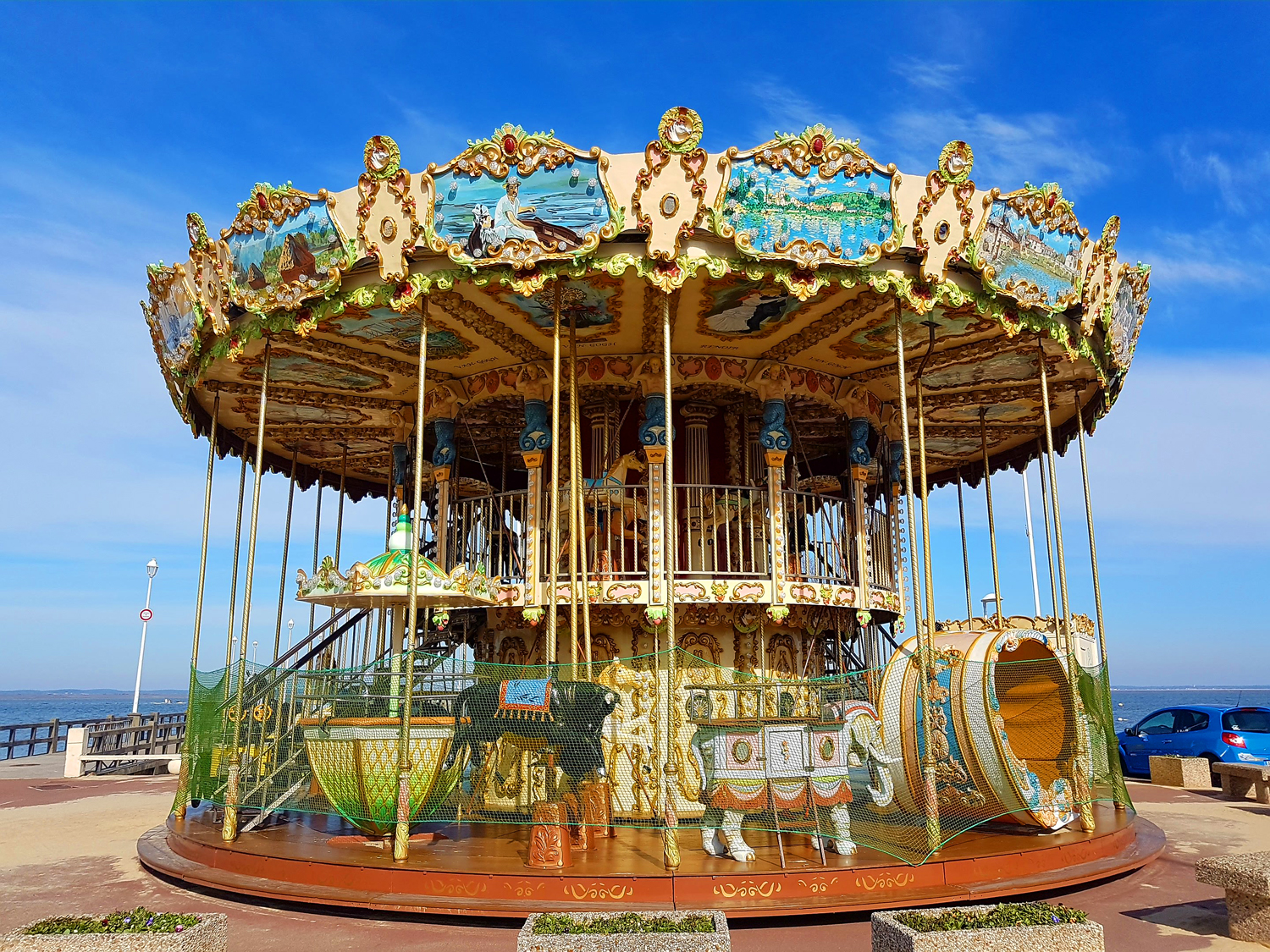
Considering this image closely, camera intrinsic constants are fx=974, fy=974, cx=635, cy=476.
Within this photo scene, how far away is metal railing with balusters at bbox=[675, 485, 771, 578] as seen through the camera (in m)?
14.2

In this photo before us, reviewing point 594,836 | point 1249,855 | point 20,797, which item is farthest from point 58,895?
point 1249,855

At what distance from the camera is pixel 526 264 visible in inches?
416

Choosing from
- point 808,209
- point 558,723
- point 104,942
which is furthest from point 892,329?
point 104,942

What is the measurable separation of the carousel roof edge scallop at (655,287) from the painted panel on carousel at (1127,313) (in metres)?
0.04

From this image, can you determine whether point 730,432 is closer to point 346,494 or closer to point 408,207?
point 408,207

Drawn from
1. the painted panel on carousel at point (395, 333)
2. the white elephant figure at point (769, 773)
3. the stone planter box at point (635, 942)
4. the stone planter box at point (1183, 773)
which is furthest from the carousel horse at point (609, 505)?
the stone planter box at point (1183, 773)

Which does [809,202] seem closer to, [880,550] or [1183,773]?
[880,550]

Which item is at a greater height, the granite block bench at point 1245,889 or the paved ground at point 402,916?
the granite block bench at point 1245,889

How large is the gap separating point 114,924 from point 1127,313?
13901 millimetres

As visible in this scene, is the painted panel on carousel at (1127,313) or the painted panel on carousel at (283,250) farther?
the painted panel on carousel at (1127,313)

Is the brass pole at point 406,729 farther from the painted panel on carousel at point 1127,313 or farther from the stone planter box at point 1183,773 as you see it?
the stone planter box at point 1183,773

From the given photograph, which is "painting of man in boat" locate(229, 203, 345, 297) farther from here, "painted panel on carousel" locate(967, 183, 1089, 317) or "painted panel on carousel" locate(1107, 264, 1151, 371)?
"painted panel on carousel" locate(1107, 264, 1151, 371)

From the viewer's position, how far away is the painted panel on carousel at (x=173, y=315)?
13.1 meters

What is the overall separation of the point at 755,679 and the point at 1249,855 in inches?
255
